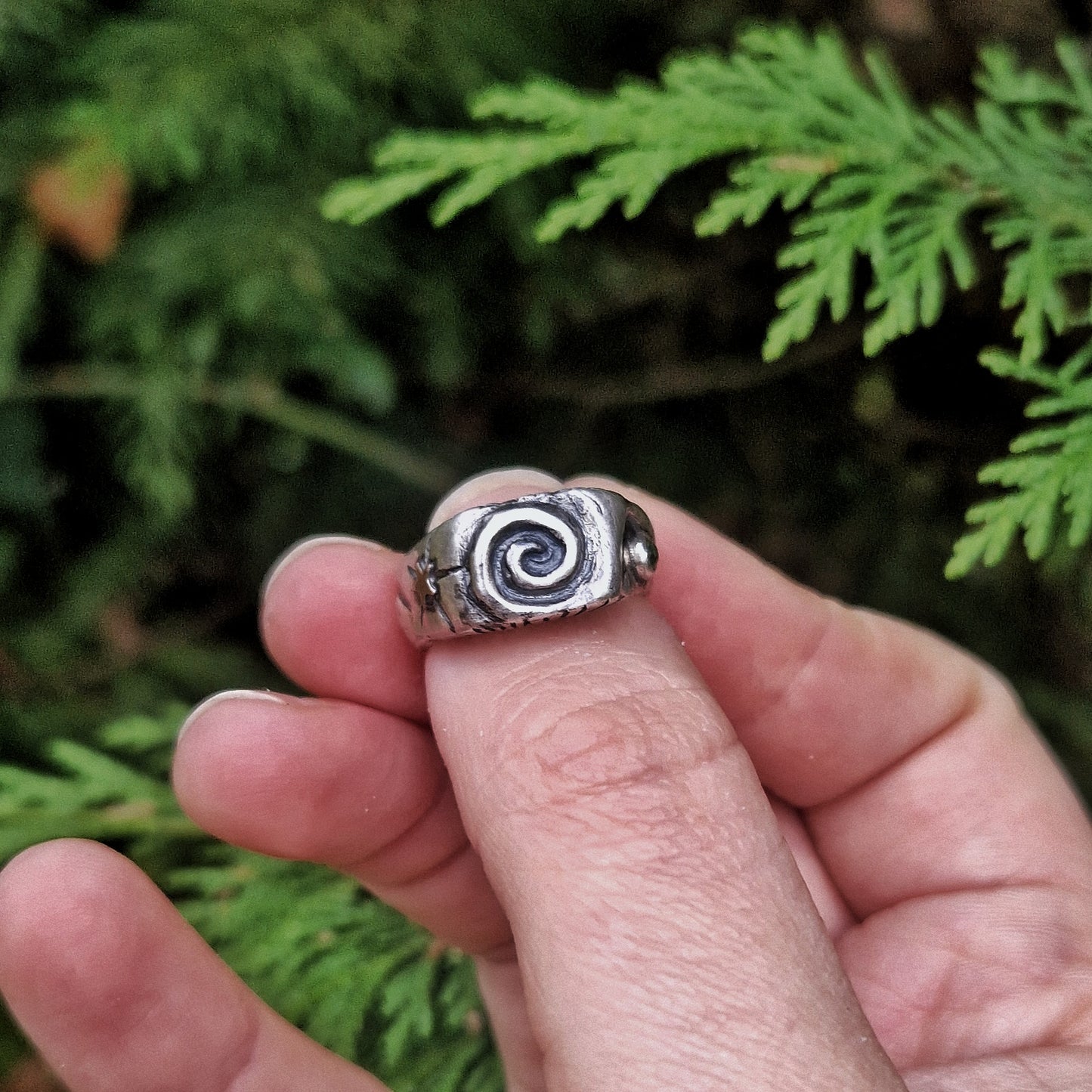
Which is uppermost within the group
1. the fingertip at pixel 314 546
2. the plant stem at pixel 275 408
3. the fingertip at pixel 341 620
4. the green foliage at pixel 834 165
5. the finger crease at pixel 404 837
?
the green foliage at pixel 834 165

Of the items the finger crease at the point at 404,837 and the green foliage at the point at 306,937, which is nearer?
the finger crease at the point at 404,837

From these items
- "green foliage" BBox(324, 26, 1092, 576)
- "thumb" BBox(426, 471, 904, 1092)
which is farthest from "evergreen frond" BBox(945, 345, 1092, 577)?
"thumb" BBox(426, 471, 904, 1092)

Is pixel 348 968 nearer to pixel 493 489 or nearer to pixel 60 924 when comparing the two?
pixel 60 924

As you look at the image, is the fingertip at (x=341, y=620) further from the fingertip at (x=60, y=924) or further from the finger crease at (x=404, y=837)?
the fingertip at (x=60, y=924)

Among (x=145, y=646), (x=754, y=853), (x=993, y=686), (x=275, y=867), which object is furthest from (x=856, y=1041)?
(x=145, y=646)

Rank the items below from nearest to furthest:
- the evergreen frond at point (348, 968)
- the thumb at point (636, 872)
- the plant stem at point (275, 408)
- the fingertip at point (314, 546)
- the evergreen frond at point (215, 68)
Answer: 1. the thumb at point (636, 872)
2. the fingertip at point (314, 546)
3. the evergreen frond at point (348, 968)
4. the evergreen frond at point (215, 68)
5. the plant stem at point (275, 408)

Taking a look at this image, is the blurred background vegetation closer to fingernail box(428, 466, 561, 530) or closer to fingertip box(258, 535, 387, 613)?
fingertip box(258, 535, 387, 613)

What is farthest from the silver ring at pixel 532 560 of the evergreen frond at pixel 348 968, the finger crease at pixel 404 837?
the evergreen frond at pixel 348 968

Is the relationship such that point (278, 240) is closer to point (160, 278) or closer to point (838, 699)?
point (160, 278)
